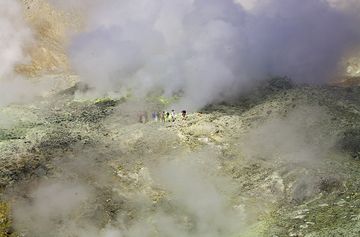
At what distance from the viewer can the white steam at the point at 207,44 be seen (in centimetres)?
2717

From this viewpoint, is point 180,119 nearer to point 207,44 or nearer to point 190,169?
point 190,169

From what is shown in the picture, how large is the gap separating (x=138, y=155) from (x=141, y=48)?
12281 mm

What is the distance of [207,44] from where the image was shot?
29156 mm

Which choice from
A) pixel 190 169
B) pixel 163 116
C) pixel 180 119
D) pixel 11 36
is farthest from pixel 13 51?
pixel 190 169

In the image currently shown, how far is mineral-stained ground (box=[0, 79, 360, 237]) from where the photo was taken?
51.9 feet

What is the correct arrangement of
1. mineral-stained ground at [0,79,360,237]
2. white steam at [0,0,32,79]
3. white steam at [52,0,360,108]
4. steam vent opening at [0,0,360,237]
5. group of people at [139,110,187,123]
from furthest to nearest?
white steam at [0,0,32,79] → white steam at [52,0,360,108] → group of people at [139,110,187,123] → steam vent opening at [0,0,360,237] → mineral-stained ground at [0,79,360,237]

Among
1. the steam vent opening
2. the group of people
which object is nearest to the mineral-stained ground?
the steam vent opening

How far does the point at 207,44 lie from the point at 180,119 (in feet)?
23.9

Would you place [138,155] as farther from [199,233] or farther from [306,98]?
[306,98]

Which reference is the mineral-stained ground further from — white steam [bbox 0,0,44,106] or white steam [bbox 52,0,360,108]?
white steam [bbox 0,0,44,106]

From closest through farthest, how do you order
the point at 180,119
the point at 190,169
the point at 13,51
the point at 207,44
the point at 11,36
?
1. the point at 190,169
2. the point at 180,119
3. the point at 207,44
4. the point at 13,51
5. the point at 11,36

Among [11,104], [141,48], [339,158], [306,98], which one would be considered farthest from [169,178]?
[141,48]

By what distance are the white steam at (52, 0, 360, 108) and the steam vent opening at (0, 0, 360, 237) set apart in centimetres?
10

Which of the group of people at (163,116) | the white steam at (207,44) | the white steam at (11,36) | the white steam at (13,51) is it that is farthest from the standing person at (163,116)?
the white steam at (11,36)
